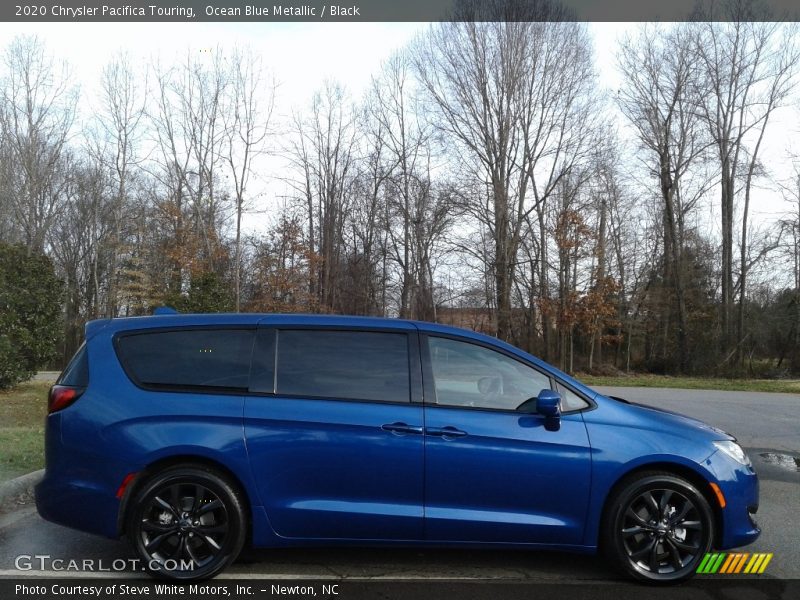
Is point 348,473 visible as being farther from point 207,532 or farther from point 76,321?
point 76,321

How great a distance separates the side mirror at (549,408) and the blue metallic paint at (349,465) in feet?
0.21

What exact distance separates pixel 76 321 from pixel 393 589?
44.5 meters

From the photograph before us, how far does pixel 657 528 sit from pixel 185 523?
309 centimetres

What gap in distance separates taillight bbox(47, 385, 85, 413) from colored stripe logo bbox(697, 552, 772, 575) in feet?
14.3

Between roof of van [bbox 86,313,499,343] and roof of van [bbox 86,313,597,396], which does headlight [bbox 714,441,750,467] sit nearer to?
roof of van [bbox 86,313,597,396]

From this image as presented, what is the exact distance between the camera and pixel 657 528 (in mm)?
4336

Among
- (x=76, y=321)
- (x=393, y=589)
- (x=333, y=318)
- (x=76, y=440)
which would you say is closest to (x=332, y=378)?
(x=333, y=318)

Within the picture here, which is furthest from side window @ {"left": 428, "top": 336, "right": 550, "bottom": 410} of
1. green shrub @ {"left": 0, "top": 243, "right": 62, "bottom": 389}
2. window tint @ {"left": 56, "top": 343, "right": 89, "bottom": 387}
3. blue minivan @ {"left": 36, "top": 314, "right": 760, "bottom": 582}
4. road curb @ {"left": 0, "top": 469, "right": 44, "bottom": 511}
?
green shrub @ {"left": 0, "top": 243, "right": 62, "bottom": 389}

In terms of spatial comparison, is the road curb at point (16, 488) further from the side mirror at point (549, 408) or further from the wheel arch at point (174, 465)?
the side mirror at point (549, 408)

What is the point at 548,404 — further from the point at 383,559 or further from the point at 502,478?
the point at 383,559

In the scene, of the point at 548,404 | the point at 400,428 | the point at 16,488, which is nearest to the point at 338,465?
the point at 400,428

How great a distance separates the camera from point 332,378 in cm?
444

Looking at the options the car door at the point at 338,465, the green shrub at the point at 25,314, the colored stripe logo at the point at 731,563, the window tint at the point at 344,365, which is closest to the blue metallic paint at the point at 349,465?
the car door at the point at 338,465

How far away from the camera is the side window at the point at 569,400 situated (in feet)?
14.7
